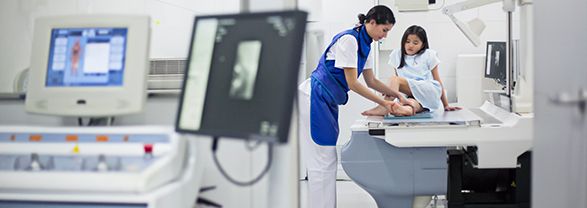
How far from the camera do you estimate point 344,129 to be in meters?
4.74

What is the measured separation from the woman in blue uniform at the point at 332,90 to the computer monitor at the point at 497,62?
0.60 m

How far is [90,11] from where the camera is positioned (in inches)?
65.7

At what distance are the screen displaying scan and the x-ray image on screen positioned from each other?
1.29ft

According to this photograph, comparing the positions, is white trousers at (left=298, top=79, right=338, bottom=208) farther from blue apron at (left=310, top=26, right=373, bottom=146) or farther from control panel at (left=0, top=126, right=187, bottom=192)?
control panel at (left=0, top=126, right=187, bottom=192)

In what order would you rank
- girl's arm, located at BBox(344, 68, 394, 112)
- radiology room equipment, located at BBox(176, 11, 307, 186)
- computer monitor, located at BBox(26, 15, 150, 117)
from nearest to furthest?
radiology room equipment, located at BBox(176, 11, 307, 186), computer monitor, located at BBox(26, 15, 150, 117), girl's arm, located at BBox(344, 68, 394, 112)

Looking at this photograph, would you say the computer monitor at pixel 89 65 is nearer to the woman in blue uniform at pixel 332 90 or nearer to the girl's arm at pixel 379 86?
the woman in blue uniform at pixel 332 90

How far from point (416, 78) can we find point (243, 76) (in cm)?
233

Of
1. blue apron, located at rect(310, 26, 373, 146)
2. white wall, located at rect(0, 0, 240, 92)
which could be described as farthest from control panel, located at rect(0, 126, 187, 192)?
blue apron, located at rect(310, 26, 373, 146)

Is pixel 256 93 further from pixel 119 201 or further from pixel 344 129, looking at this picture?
pixel 344 129

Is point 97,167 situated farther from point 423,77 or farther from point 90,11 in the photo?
point 423,77

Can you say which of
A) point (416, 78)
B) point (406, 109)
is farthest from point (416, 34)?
point (406, 109)

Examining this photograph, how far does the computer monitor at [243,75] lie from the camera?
1128 mm

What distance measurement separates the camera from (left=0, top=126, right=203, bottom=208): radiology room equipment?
1.26 m

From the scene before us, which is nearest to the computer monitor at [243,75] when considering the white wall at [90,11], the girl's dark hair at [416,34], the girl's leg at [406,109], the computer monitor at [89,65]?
the computer monitor at [89,65]
